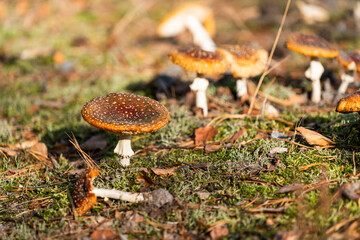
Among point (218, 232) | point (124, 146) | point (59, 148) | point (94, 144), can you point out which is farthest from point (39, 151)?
point (218, 232)

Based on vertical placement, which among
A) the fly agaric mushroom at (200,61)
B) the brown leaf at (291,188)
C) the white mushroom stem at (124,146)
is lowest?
the brown leaf at (291,188)

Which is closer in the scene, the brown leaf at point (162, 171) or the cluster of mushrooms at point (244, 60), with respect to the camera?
the brown leaf at point (162, 171)

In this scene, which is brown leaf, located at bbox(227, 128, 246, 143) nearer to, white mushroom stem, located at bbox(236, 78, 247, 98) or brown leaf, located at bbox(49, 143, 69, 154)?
white mushroom stem, located at bbox(236, 78, 247, 98)

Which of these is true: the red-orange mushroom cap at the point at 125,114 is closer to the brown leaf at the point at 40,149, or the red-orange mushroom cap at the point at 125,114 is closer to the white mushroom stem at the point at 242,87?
the brown leaf at the point at 40,149

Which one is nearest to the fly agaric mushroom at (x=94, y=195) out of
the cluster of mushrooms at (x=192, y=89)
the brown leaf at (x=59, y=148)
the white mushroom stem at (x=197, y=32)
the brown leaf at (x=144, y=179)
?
the cluster of mushrooms at (x=192, y=89)

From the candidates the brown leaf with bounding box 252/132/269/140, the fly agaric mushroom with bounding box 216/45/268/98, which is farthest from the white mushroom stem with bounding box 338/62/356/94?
the brown leaf with bounding box 252/132/269/140

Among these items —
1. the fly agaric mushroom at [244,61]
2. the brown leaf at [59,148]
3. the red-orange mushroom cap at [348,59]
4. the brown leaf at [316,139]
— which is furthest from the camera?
the red-orange mushroom cap at [348,59]

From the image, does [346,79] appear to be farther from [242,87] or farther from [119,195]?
[119,195]
